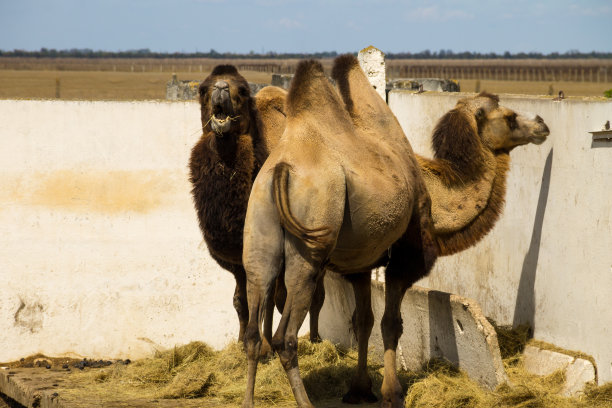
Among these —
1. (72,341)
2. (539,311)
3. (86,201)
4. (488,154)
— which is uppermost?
(488,154)

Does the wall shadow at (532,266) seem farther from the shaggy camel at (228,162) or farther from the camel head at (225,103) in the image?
the camel head at (225,103)

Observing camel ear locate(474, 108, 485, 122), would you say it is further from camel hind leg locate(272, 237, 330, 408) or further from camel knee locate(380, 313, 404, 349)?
camel hind leg locate(272, 237, 330, 408)

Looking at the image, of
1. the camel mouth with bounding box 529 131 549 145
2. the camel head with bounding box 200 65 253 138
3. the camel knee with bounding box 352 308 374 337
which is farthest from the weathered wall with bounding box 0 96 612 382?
the camel head with bounding box 200 65 253 138

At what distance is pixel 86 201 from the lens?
31.2 ft

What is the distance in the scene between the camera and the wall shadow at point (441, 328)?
282 inches

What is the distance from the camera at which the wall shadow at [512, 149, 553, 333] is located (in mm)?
7555

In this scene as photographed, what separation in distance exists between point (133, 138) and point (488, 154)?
13.1 ft

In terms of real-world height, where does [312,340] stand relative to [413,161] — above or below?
below

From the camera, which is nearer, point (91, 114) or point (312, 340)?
point (312, 340)

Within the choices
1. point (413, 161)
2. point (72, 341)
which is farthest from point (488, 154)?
point (72, 341)

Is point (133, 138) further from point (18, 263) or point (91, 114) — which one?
point (18, 263)

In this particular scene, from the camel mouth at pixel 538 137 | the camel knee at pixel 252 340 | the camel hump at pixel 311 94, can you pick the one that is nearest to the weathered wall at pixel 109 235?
the camel mouth at pixel 538 137

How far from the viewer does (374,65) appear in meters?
9.59

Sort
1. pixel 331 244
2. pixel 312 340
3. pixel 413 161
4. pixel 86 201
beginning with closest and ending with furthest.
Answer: pixel 331 244 < pixel 413 161 < pixel 312 340 < pixel 86 201
